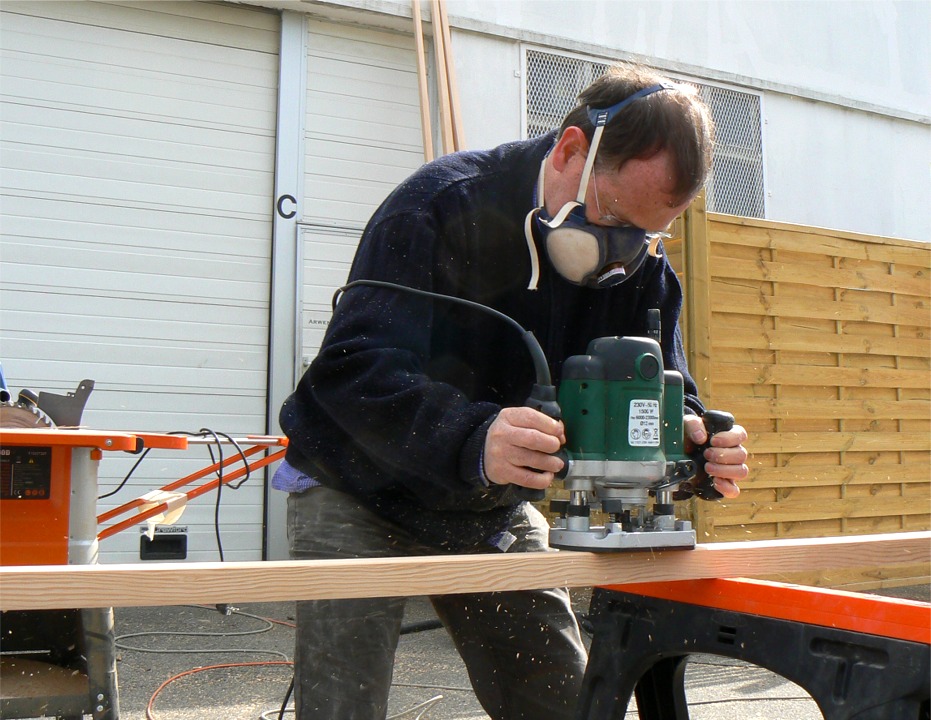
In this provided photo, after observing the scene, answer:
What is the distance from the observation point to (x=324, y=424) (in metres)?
1.62

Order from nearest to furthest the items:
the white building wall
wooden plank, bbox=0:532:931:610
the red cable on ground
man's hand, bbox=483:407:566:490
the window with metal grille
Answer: wooden plank, bbox=0:532:931:610 < man's hand, bbox=483:407:566:490 < the red cable on ground < the white building wall < the window with metal grille

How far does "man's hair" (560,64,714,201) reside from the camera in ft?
5.11

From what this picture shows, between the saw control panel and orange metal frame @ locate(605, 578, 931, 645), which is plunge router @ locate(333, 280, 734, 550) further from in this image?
the saw control panel

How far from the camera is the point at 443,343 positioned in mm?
1747

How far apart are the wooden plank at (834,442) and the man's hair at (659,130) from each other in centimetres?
339

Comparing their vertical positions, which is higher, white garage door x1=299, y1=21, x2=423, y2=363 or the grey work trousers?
white garage door x1=299, y1=21, x2=423, y2=363

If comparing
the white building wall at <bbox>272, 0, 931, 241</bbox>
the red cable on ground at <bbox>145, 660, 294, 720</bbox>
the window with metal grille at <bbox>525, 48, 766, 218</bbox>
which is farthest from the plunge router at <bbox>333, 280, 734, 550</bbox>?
the window with metal grille at <bbox>525, 48, 766, 218</bbox>

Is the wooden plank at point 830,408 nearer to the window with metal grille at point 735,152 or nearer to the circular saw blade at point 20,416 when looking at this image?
the window with metal grille at point 735,152

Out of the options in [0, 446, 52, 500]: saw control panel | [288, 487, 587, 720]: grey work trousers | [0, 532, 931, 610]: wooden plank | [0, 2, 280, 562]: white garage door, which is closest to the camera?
[0, 532, 931, 610]: wooden plank

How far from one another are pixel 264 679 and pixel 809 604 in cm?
288

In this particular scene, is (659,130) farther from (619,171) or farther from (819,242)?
(819,242)

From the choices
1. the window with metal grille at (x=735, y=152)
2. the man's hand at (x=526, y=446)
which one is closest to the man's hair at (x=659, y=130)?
the man's hand at (x=526, y=446)

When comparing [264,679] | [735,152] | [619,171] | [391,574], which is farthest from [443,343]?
[735,152]

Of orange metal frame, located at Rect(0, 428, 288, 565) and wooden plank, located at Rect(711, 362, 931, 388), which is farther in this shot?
wooden plank, located at Rect(711, 362, 931, 388)
